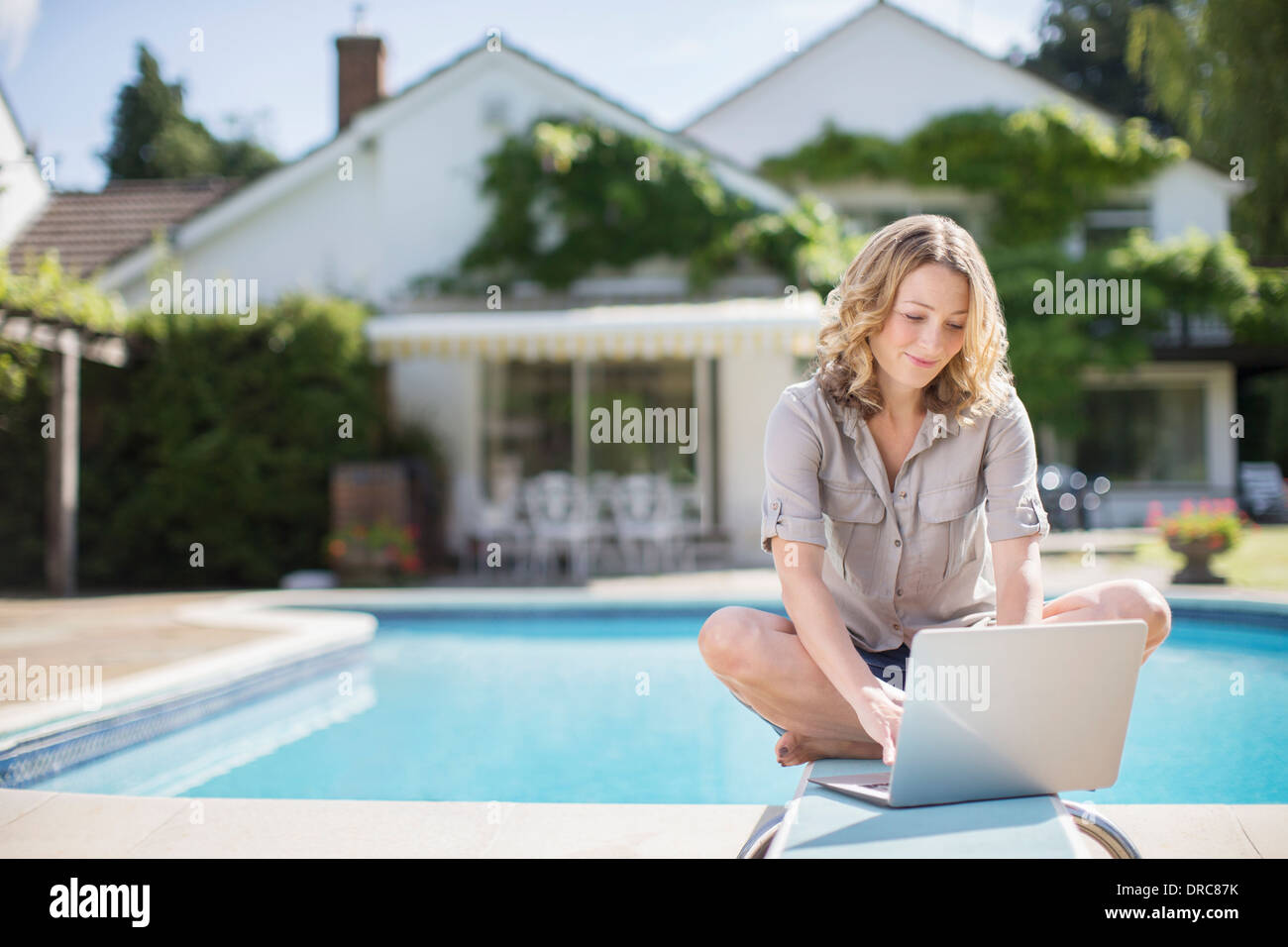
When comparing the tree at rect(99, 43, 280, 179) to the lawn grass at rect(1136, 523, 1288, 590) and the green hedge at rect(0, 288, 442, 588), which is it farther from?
the lawn grass at rect(1136, 523, 1288, 590)

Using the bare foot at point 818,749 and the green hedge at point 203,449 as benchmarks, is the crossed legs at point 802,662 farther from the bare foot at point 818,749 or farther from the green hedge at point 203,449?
the green hedge at point 203,449

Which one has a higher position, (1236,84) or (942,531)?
(1236,84)

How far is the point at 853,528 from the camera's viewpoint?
262cm

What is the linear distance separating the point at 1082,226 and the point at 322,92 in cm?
1318

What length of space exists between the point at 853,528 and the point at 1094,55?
3656cm

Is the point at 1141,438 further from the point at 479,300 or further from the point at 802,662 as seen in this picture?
the point at 802,662

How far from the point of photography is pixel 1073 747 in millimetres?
2035

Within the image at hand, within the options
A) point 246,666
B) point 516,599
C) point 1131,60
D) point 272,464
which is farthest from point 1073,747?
point 1131,60

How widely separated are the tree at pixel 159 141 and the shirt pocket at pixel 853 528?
3779 cm

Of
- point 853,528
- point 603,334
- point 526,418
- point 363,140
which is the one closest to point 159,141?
point 363,140

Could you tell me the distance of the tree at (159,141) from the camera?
3669 centimetres

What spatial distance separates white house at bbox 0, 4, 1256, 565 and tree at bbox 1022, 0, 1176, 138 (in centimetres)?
2429

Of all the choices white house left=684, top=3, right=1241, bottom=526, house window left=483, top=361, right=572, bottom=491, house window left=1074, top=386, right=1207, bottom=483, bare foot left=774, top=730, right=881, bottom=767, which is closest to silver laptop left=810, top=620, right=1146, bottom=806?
bare foot left=774, top=730, right=881, bottom=767

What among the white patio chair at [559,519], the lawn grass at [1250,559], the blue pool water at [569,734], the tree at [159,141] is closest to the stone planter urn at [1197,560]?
the lawn grass at [1250,559]
